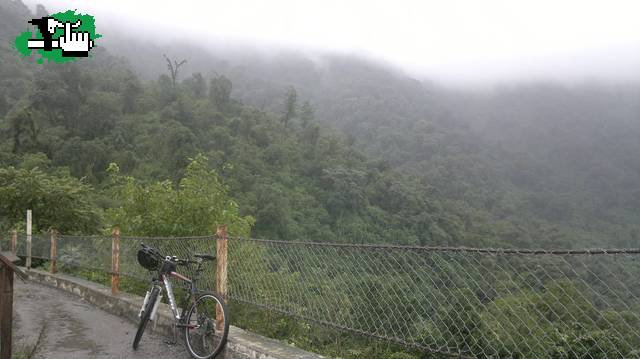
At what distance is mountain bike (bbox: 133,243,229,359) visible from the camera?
455 cm

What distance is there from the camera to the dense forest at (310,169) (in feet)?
20.1

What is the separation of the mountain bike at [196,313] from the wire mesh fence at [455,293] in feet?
0.74

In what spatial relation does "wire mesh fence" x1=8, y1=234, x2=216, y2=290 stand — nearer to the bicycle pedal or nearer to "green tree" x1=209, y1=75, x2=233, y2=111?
the bicycle pedal

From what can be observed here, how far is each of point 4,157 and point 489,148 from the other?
101486 mm

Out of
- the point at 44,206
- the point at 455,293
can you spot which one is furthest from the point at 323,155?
the point at 455,293

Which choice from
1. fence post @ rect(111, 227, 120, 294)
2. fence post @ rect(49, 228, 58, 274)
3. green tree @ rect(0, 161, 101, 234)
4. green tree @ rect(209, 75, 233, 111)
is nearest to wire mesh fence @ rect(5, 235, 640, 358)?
fence post @ rect(111, 227, 120, 294)

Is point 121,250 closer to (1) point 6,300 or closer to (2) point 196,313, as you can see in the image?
(2) point 196,313

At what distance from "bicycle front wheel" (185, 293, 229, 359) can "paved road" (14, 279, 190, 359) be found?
387 millimetres

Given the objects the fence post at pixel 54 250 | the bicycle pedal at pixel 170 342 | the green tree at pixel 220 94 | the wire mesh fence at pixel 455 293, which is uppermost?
the wire mesh fence at pixel 455 293

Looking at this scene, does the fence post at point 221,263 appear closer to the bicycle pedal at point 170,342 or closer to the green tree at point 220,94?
the bicycle pedal at point 170,342

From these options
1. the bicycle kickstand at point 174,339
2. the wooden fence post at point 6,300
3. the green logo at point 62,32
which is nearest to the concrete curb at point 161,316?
the bicycle kickstand at point 174,339

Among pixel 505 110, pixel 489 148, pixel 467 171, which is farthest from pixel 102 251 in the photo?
pixel 505 110

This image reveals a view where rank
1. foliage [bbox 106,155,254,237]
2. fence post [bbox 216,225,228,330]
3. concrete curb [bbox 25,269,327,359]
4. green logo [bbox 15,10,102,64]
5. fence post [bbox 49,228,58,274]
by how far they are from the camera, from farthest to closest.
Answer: green logo [bbox 15,10,102,64], fence post [bbox 49,228,58,274], foliage [bbox 106,155,254,237], fence post [bbox 216,225,228,330], concrete curb [bbox 25,269,327,359]

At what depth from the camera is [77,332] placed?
243 inches
